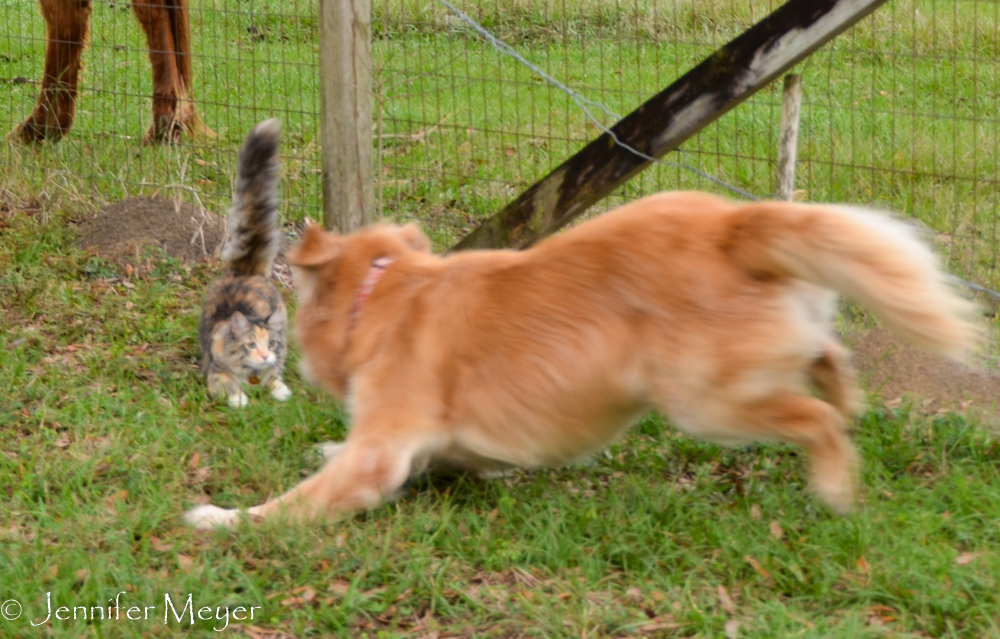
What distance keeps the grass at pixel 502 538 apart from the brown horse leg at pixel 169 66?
2796mm

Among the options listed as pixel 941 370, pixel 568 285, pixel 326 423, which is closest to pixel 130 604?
pixel 326 423

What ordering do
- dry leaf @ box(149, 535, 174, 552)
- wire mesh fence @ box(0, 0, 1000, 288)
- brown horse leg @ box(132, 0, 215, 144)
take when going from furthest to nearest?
brown horse leg @ box(132, 0, 215, 144) < wire mesh fence @ box(0, 0, 1000, 288) < dry leaf @ box(149, 535, 174, 552)

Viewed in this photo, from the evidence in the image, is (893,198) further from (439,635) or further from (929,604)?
(439,635)

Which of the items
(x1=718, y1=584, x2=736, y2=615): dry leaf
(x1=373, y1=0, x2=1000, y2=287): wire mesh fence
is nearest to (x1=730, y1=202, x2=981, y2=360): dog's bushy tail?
(x1=718, y1=584, x2=736, y2=615): dry leaf

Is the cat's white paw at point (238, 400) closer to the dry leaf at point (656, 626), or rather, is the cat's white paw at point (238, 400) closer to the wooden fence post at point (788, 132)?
the dry leaf at point (656, 626)

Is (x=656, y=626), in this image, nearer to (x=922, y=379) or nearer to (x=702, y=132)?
(x=922, y=379)

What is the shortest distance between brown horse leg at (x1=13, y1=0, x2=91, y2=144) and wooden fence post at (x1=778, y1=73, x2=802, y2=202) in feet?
15.3

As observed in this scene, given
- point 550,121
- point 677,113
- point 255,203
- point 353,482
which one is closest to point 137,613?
point 353,482

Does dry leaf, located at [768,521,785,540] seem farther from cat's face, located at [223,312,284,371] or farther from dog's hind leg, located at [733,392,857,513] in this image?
cat's face, located at [223,312,284,371]

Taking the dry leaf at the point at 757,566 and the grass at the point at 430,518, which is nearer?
the grass at the point at 430,518

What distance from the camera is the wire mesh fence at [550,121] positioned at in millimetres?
5461

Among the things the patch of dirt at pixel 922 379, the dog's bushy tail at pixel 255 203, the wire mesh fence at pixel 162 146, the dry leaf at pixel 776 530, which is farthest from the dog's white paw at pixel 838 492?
the wire mesh fence at pixel 162 146

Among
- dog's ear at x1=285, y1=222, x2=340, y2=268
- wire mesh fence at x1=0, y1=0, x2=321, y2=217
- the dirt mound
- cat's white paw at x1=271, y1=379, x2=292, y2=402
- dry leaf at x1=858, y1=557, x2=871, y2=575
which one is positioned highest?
wire mesh fence at x1=0, y1=0, x2=321, y2=217

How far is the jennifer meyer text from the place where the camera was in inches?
107
